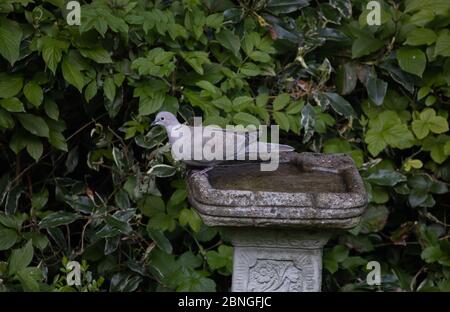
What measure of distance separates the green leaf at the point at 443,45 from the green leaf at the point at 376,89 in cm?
30

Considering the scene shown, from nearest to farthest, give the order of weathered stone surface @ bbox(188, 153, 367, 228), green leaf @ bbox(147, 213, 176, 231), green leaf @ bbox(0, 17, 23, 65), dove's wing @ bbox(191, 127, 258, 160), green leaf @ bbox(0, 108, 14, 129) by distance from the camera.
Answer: weathered stone surface @ bbox(188, 153, 367, 228) < dove's wing @ bbox(191, 127, 258, 160) < green leaf @ bbox(0, 17, 23, 65) < green leaf @ bbox(0, 108, 14, 129) < green leaf @ bbox(147, 213, 176, 231)

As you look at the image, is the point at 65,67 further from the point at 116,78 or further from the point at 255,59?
the point at 255,59

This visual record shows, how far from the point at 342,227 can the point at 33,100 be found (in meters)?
1.45

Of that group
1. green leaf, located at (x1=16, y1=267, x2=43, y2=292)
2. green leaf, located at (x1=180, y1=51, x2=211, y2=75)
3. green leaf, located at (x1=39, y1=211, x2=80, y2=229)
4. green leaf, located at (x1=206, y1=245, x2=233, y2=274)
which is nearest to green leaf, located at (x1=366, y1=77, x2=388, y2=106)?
green leaf, located at (x1=180, y1=51, x2=211, y2=75)

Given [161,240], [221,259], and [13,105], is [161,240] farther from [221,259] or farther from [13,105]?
[13,105]

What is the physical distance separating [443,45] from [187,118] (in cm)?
115

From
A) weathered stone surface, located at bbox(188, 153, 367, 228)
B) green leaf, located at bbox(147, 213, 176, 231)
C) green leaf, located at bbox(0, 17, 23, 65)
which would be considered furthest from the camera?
green leaf, located at bbox(147, 213, 176, 231)

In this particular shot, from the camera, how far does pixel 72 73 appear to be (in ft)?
11.9

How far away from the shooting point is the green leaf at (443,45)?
12.6 ft

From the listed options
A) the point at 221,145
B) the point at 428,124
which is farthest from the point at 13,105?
the point at 428,124

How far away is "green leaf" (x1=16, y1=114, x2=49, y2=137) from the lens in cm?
374

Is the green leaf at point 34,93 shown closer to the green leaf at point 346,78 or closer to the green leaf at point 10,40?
the green leaf at point 10,40

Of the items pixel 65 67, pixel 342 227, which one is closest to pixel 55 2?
pixel 65 67

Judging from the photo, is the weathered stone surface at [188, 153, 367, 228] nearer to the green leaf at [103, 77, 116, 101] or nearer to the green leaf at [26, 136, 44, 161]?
the green leaf at [103, 77, 116, 101]
